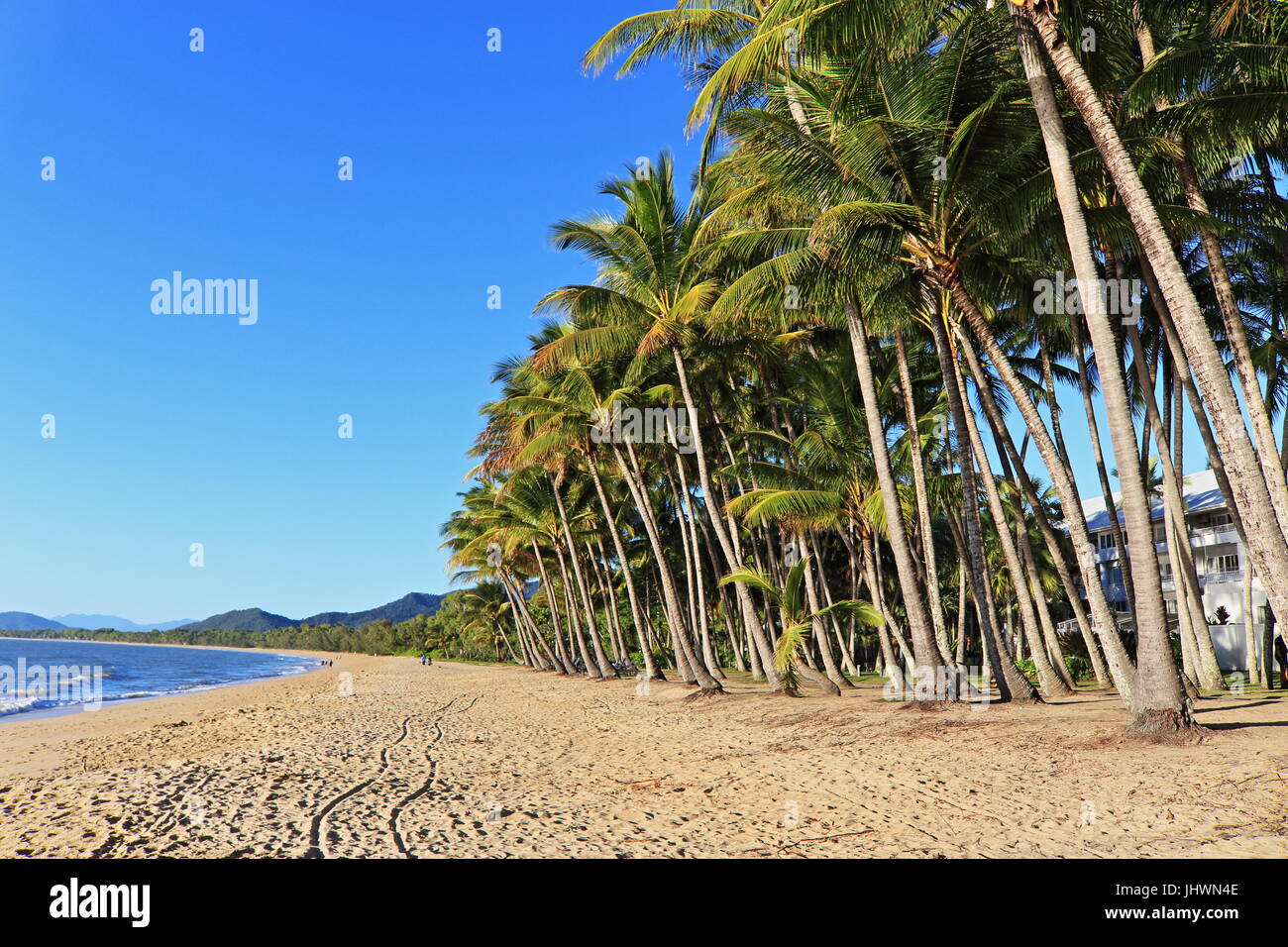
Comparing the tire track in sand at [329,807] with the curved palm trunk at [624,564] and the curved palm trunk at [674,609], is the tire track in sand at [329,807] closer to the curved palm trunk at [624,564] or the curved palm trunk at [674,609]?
the curved palm trunk at [674,609]

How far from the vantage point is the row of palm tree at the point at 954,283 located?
28.0 ft

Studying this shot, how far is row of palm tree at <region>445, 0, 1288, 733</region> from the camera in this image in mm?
8531

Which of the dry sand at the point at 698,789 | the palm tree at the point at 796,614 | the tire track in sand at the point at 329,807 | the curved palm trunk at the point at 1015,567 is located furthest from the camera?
the palm tree at the point at 796,614

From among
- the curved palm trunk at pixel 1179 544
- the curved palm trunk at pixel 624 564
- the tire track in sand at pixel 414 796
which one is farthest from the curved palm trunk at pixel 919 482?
the curved palm trunk at pixel 624 564

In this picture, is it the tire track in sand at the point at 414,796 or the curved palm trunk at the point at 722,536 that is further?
the curved palm trunk at the point at 722,536

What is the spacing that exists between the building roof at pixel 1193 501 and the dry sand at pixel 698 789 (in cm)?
2175

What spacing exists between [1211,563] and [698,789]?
37402 millimetres

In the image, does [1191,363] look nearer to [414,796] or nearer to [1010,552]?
[1010,552]

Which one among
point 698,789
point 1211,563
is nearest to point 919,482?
point 698,789

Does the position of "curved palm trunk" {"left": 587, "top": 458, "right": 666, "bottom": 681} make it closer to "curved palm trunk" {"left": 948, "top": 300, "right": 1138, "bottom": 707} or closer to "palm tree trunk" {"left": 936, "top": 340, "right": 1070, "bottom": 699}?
"palm tree trunk" {"left": 936, "top": 340, "right": 1070, "bottom": 699}

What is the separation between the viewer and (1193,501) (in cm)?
3259
